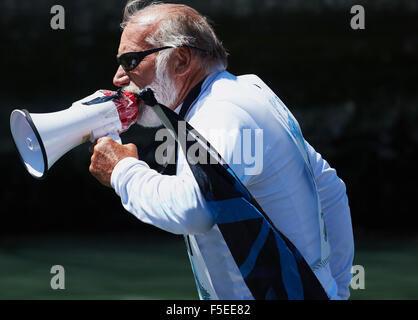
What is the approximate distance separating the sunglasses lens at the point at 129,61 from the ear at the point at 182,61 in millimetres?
125

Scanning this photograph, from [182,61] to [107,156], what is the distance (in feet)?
1.28

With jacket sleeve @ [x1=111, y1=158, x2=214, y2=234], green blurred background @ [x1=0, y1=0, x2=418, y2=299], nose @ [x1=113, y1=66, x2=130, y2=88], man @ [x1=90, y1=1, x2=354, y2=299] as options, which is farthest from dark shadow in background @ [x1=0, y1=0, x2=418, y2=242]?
jacket sleeve @ [x1=111, y1=158, x2=214, y2=234]

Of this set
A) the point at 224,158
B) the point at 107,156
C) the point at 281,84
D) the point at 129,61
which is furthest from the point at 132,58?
the point at 281,84

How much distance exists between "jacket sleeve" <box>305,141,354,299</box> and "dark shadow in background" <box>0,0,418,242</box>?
20.2 ft

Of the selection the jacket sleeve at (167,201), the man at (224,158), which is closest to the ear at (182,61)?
the man at (224,158)

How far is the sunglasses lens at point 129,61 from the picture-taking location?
8.70 feet

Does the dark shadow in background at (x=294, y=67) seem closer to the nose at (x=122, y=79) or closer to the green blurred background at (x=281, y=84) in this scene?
the green blurred background at (x=281, y=84)

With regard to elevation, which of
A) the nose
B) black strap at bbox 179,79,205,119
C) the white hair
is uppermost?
the white hair

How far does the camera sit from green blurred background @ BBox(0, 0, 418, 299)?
8656 millimetres

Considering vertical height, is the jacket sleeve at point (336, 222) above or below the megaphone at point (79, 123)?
below

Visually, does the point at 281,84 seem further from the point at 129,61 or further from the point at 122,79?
the point at 129,61

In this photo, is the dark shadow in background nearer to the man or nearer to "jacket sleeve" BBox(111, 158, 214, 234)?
the man

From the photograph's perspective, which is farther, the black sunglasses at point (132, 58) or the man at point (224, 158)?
the black sunglasses at point (132, 58)
